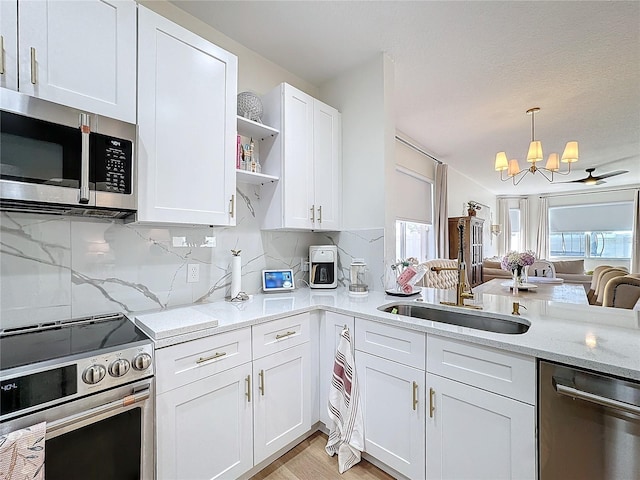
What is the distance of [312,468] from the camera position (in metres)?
1.60

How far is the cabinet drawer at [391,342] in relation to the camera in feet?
4.50

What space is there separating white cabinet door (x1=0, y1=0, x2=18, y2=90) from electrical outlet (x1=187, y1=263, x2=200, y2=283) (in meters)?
1.08

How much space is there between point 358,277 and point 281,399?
1017mm

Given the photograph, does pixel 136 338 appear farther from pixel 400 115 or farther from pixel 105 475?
pixel 400 115

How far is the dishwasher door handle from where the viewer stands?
0.87 meters

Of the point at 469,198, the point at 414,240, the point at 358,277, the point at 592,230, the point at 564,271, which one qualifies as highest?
the point at 469,198

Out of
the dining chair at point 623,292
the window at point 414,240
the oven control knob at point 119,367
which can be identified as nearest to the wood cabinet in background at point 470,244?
the window at point 414,240

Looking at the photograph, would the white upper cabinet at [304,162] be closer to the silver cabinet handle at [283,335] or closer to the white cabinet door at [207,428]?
the silver cabinet handle at [283,335]

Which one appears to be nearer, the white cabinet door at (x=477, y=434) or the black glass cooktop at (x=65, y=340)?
the black glass cooktop at (x=65, y=340)

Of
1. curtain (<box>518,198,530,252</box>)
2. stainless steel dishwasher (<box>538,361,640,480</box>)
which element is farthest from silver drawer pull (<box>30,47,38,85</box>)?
curtain (<box>518,198,530,252</box>)

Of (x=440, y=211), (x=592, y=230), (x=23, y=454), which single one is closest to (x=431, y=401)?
(x=23, y=454)

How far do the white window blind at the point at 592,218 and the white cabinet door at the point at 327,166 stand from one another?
835 cm

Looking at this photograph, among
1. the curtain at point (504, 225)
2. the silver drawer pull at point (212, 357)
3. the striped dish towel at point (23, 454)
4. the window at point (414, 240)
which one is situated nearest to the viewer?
the striped dish towel at point (23, 454)

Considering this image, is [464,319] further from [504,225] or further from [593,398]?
[504,225]
